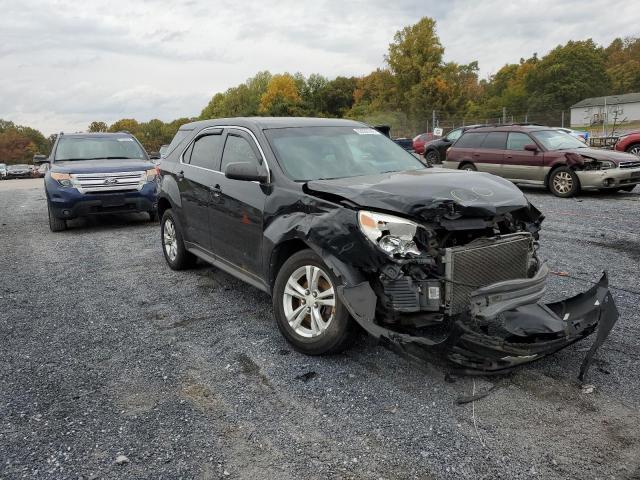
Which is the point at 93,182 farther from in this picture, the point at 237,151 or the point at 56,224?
the point at 237,151

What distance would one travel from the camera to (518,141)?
1295 centimetres

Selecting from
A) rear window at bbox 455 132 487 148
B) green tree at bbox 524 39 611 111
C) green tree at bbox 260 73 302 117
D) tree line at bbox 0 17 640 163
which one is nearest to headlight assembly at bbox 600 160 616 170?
rear window at bbox 455 132 487 148

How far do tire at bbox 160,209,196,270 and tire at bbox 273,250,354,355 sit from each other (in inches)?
100.0

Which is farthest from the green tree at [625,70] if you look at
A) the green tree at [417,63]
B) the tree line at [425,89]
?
the green tree at [417,63]

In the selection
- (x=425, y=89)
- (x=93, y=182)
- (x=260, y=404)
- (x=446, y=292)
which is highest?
(x=425, y=89)

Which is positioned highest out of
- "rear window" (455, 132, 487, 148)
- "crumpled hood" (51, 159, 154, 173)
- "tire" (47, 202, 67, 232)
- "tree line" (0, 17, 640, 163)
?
"tree line" (0, 17, 640, 163)

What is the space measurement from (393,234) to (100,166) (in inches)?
305

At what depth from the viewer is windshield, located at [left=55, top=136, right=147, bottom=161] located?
10508 mm

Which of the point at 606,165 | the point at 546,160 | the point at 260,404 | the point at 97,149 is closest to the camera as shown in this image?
the point at 260,404

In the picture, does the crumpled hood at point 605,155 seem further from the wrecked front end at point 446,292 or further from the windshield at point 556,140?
the wrecked front end at point 446,292

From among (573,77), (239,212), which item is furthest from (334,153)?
(573,77)

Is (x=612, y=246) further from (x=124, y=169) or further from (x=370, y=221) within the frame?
(x=124, y=169)

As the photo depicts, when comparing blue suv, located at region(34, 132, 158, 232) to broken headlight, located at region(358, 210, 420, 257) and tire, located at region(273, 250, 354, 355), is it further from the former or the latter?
broken headlight, located at region(358, 210, 420, 257)

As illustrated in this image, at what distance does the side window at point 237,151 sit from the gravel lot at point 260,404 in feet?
4.70
